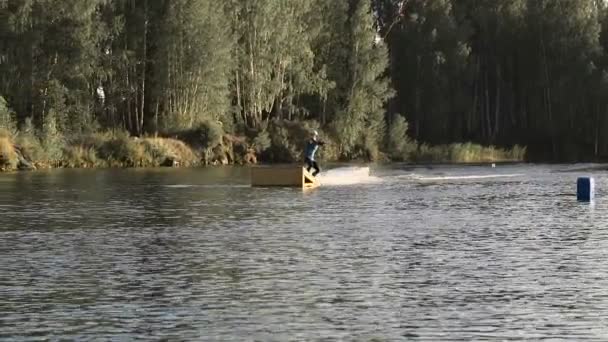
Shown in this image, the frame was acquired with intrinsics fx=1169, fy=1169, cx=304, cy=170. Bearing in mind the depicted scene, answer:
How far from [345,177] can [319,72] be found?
43648 millimetres

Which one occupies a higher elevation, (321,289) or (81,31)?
(81,31)

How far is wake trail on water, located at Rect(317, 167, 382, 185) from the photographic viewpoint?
174 ft

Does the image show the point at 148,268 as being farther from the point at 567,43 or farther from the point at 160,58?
the point at 567,43

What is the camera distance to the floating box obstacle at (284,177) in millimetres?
49444

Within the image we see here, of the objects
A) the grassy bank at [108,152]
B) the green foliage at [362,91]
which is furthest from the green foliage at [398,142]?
the grassy bank at [108,152]

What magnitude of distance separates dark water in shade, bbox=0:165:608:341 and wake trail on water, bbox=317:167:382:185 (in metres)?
11.2

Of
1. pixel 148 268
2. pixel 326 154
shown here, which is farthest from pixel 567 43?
pixel 148 268

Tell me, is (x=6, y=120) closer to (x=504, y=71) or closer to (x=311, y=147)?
(x=311, y=147)

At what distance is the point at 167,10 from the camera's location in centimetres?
8481

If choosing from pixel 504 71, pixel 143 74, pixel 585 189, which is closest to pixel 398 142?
pixel 504 71

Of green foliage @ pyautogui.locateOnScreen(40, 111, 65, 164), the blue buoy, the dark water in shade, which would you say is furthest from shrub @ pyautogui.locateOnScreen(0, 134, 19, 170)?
the blue buoy

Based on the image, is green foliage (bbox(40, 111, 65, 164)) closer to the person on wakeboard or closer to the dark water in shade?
the person on wakeboard

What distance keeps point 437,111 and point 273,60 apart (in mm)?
21078

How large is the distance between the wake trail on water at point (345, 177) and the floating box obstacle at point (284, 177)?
177 cm
